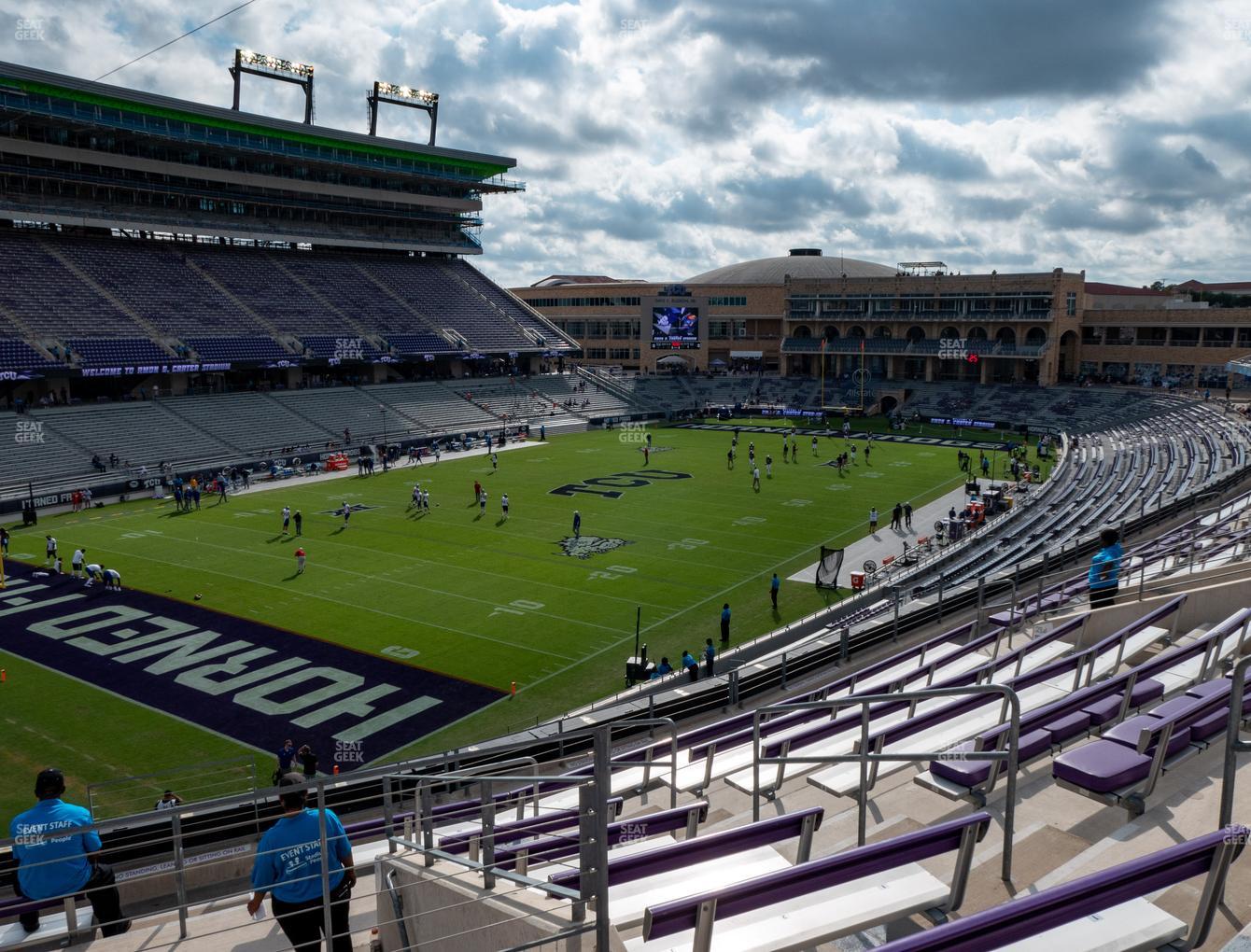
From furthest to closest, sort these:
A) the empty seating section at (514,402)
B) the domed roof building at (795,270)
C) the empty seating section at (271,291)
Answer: the domed roof building at (795,270)
the empty seating section at (514,402)
the empty seating section at (271,291)

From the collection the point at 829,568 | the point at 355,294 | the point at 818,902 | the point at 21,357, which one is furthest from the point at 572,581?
the point at 355,294

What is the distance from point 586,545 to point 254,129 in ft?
166

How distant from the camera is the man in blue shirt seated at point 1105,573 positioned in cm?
1310

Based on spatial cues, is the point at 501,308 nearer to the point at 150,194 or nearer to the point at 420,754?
the point at 150,194

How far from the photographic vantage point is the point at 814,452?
55000 millimetres

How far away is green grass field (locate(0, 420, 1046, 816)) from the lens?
18594mm

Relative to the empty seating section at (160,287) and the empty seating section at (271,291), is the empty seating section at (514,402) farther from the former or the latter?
the empty seating section at (160,287)

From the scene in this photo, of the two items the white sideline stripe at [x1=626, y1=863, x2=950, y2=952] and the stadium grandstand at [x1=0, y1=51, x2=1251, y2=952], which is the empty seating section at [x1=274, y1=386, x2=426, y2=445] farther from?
the white sideline stripe at [x1=626, y1=863, x2=950, y2=952]

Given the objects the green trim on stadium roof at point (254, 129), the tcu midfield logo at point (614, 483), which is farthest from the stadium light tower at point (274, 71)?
the tcu midfield logo at point (614, 483)

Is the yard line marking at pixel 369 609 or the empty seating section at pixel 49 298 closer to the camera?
the yard line marking at pixel 369 609

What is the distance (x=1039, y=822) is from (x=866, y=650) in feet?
34.6

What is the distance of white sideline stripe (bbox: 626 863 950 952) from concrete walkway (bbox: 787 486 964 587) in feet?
78.0

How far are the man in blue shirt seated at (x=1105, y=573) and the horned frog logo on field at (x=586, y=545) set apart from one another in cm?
1924

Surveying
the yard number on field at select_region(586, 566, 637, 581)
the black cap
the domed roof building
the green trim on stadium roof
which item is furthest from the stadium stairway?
the domed roof building
